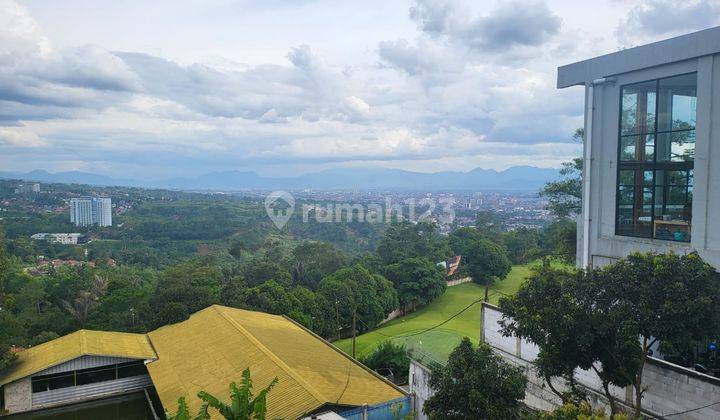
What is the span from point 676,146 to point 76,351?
56.3 feet

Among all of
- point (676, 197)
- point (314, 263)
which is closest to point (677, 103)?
point (676, 197)

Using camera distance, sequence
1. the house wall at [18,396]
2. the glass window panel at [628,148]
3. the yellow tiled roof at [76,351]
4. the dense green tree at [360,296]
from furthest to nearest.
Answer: the dense green tree at [360,296] < the yellow tiled roof at [76,351] < the house wall at [18,396] < the glass window panel at [628,148]

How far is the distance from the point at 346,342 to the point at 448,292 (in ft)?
43.2

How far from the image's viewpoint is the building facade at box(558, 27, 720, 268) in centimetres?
962

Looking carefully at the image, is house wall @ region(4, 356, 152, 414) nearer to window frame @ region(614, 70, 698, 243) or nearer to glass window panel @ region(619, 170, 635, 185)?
window frame @ region(614, 70, 698, 243)

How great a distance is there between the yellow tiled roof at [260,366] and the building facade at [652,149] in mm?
6535

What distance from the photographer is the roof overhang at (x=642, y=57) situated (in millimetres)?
9547

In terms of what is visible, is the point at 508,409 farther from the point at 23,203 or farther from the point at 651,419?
the point at 23,203

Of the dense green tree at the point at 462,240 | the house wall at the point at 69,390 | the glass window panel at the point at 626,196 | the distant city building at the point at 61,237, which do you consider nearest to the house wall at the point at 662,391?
the glass window panel at the point at 626,196

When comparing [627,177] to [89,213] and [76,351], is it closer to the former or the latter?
[76,351]

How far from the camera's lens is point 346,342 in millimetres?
23672

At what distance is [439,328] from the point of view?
74.5 feet

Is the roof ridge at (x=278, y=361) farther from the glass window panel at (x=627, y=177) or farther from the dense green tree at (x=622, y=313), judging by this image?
the glass window panel at (x=627, y=177)

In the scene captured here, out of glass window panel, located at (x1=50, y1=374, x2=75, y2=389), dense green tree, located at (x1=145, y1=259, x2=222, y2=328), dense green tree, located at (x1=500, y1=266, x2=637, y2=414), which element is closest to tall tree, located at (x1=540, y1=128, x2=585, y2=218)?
dense green tree, located at (x1=500, y1=266, x2=637, y2=414)
